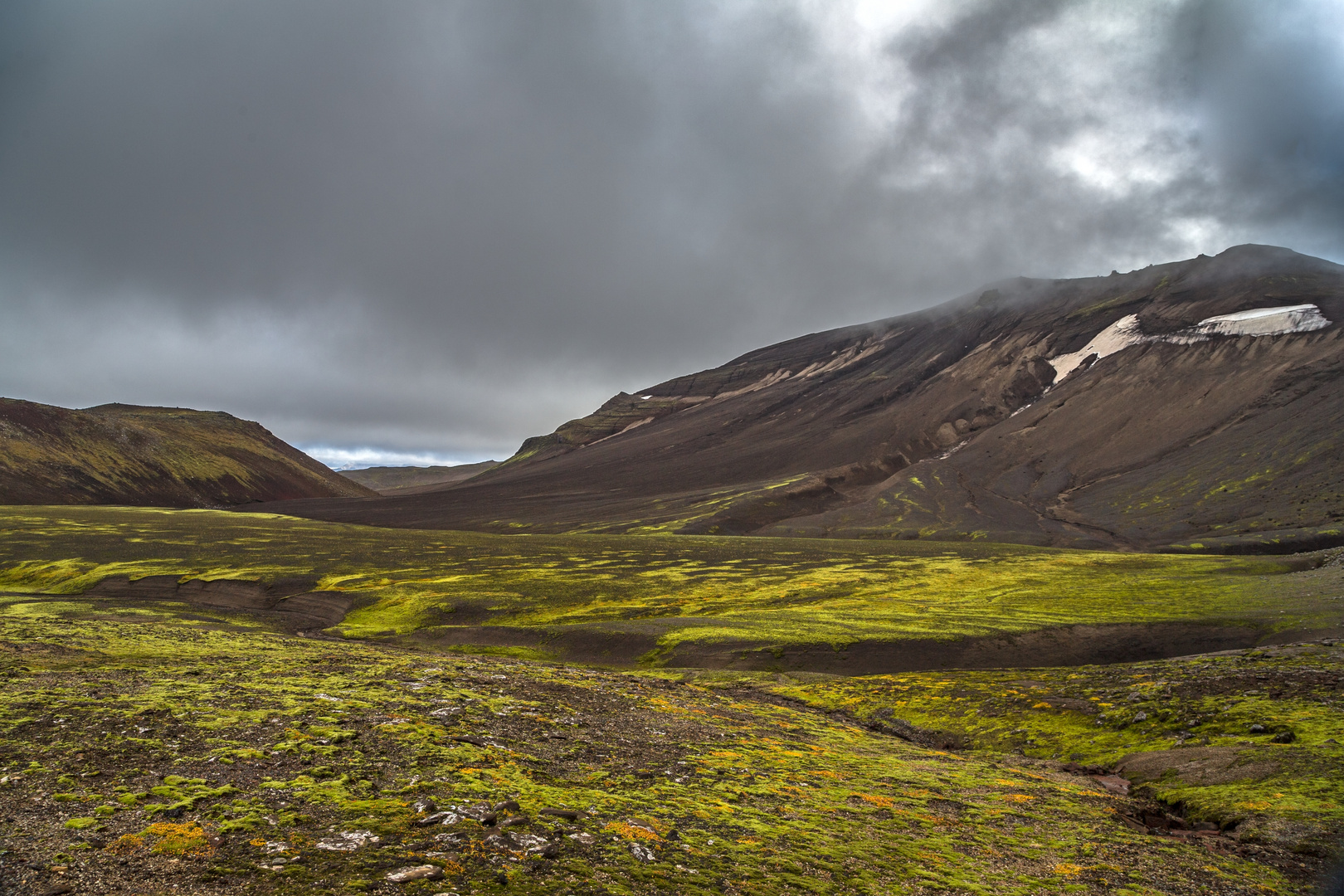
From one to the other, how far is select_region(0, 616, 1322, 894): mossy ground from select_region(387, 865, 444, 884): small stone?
12 cm

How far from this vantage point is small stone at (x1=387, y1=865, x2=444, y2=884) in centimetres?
859

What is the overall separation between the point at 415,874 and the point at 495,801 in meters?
3.55

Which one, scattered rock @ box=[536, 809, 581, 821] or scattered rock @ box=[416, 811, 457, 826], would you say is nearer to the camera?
scattered rock @ box=[416, 811, 457, 826]

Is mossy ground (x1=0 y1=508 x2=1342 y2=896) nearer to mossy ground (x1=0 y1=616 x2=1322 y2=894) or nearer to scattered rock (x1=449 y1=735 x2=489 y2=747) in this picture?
mossy ground (x1=0 y1=616 x2=1322 y2=894)

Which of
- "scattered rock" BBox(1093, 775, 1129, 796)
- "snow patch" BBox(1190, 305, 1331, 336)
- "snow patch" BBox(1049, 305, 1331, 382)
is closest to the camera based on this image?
"scattered rock" BBox(1093, 775, 1129, 796)

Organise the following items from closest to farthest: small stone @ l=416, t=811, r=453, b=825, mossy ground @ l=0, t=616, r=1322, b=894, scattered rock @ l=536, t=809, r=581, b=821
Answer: mossy ground @ l=0, t=616, r=1322, b=894 → small stone @ l=416, t=811, r=453, b=825 → scattered rock @ l=536, t=809, r=581, b=821

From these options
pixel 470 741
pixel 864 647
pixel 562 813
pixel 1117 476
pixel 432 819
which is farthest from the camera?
pixel 1117 476

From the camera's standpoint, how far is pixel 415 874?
8742mm

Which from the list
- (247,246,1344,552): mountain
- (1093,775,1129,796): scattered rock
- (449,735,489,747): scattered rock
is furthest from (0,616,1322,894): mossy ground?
(247,246,1344,552): mountain

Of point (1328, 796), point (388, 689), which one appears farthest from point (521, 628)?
point (1328, 796)

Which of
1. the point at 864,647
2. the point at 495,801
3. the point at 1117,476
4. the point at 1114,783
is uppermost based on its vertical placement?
the point at 1117,476

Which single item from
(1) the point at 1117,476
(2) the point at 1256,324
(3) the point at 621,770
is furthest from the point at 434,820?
(2) the point at 1256,324

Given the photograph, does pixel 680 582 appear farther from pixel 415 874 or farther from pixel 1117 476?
pixel 1117 476

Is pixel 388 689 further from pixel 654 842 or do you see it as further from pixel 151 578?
pixel 151 578
